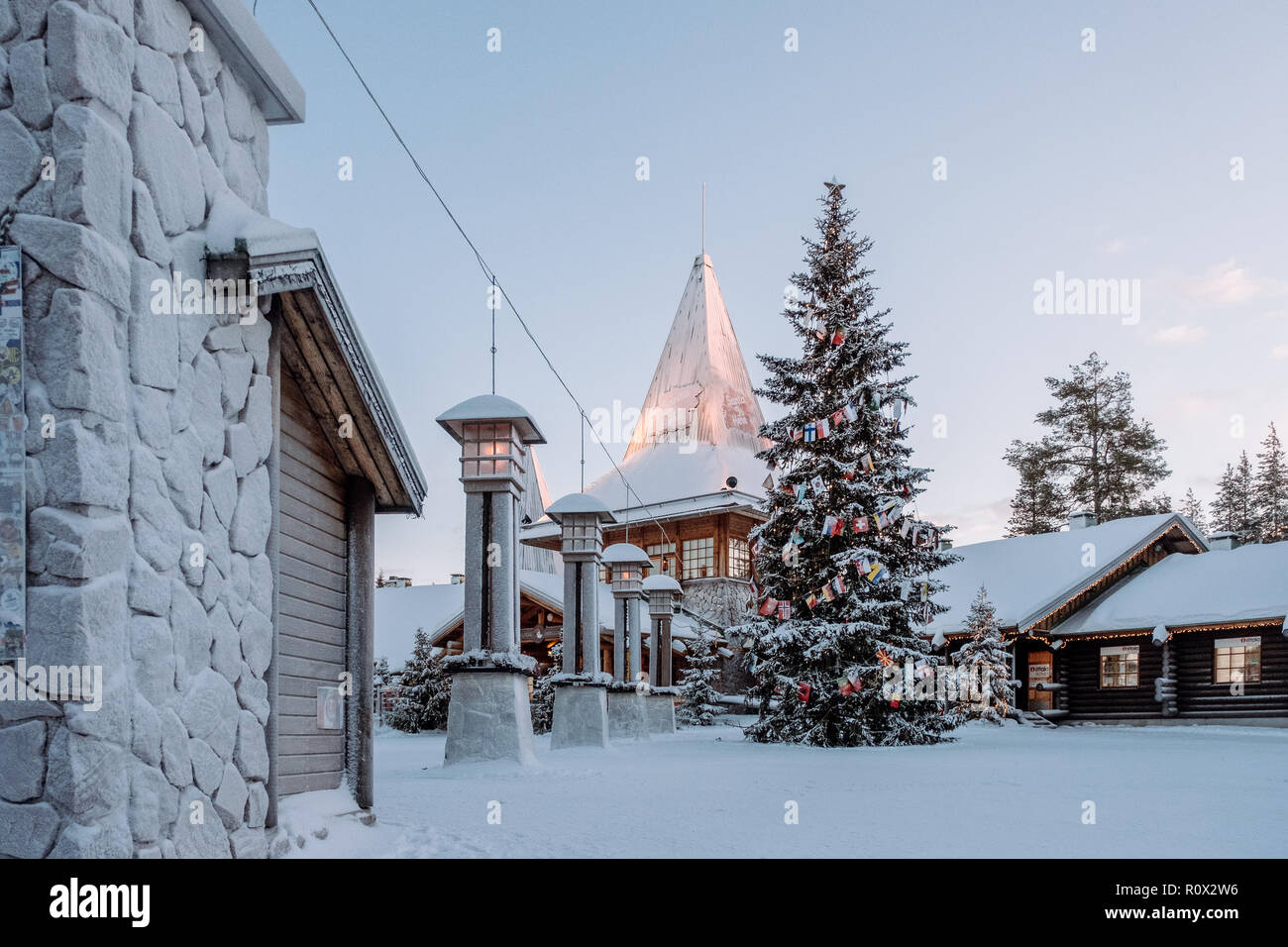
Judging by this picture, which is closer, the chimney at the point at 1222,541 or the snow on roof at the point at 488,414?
the snow on roof at the point at 488,414

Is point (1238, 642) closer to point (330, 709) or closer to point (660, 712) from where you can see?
point (660, 712)

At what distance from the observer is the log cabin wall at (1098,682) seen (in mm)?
26938

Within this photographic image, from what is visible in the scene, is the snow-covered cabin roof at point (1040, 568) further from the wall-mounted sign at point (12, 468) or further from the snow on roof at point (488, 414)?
the wall-mounted sign at point (12, 468)

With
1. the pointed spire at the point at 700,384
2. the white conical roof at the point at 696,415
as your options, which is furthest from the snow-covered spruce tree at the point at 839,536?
the pointed spire at the point at 700,384

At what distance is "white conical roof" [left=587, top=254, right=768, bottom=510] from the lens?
39625 mm

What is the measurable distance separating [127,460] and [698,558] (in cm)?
3176

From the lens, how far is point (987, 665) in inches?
1034

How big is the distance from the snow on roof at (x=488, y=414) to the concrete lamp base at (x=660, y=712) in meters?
11.9

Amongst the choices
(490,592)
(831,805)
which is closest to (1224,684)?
(831,805)

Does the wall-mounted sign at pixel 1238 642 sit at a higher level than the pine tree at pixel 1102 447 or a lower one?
lower
